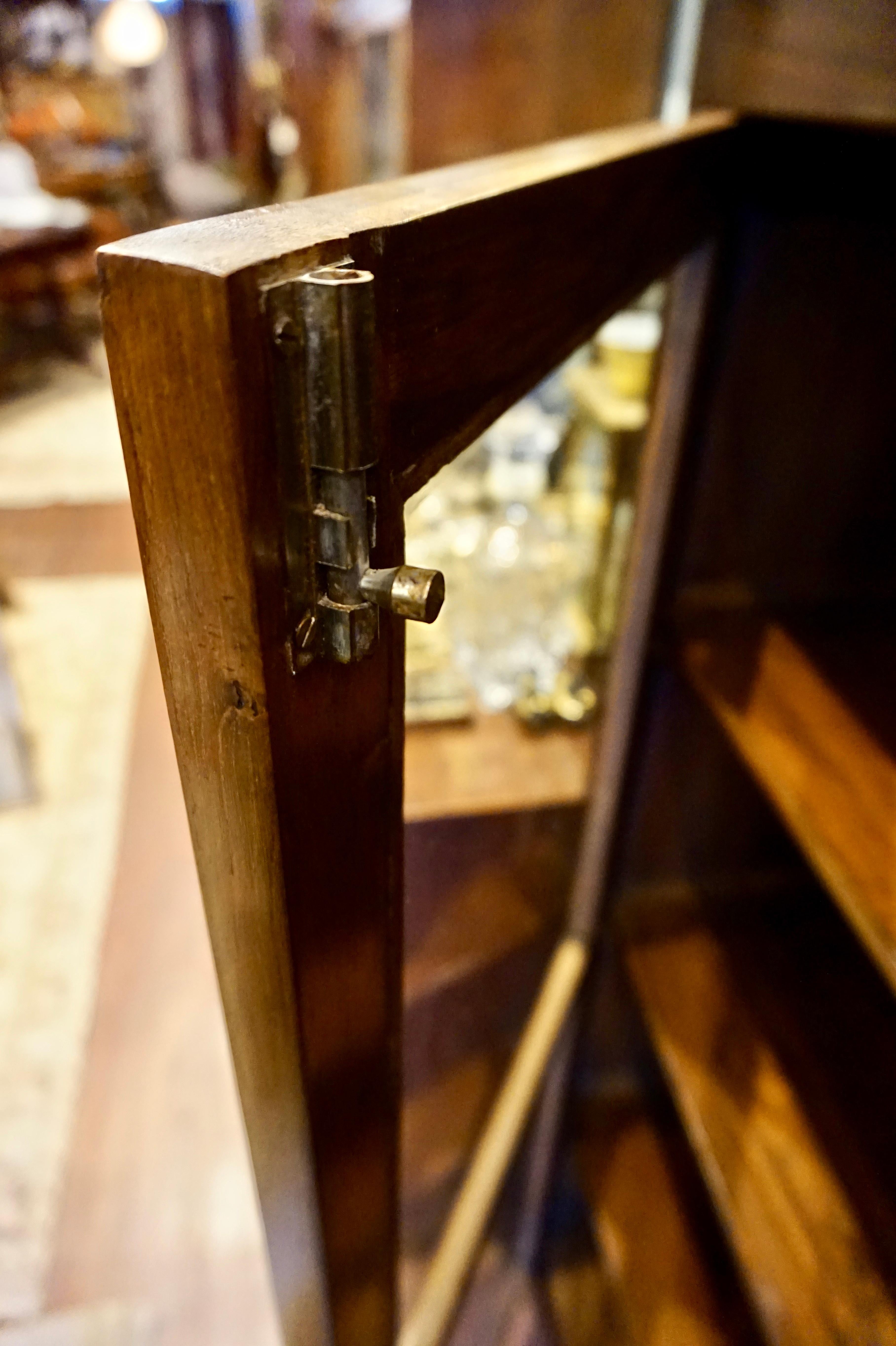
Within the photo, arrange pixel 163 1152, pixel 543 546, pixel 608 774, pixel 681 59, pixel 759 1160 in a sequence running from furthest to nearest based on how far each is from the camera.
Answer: pixel 163 1152, pixel 543 546, pixel 608 774, pixel 759 1160, pixel 681 59

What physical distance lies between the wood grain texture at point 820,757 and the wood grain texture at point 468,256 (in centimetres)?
40

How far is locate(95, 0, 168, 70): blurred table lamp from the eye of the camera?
552 centimetres

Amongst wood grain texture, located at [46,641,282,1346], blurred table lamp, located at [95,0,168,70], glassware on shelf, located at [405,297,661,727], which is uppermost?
blurred table lamp, located at [95,0,168,70]

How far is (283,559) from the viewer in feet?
0.80

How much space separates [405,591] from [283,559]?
0.03m

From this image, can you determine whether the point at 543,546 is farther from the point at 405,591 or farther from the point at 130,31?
the point at 130,31

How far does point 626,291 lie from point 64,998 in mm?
1598

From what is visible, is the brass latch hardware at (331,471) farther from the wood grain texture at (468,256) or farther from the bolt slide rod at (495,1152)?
the bolt slide rod at (495,1152)

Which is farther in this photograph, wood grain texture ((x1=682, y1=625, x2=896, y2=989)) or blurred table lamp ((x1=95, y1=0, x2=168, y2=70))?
blurred table lamp ((x1=95, y1=0, x2=168, y2=70))

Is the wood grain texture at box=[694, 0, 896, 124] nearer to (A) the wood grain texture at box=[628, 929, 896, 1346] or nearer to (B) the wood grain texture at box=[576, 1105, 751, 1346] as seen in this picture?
(A) the wood grain texture at box=[628, 929, 896, 1346]

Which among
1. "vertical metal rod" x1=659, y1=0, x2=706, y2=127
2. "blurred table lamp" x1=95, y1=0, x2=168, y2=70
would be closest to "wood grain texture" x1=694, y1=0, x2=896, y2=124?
"vertical metal rod" x1=659, y1=0, x2=706, y2=127

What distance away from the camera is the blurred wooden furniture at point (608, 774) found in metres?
0.25

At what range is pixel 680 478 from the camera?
814 mm

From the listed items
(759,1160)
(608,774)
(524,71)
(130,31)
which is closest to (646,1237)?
(759,1160)
